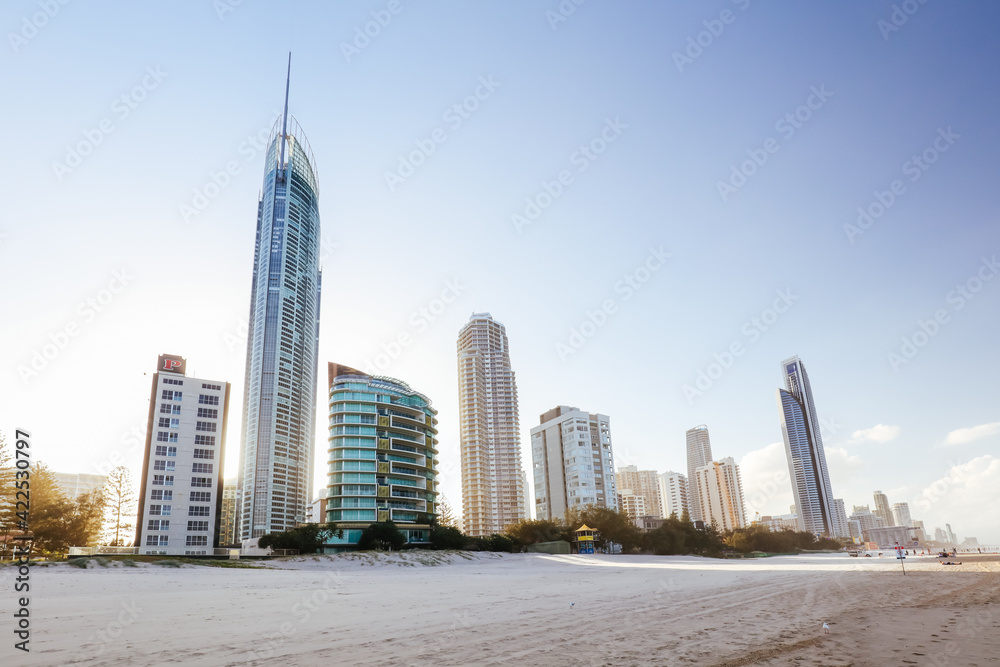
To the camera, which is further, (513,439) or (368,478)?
(513,439)

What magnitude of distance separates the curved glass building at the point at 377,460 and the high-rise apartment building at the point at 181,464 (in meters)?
18.0

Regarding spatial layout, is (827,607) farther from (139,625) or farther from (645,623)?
(139,625)

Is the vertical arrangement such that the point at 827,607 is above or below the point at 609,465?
below

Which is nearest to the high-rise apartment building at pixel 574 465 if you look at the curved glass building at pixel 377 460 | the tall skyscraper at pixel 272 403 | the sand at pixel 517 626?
the curved glass building at pixel 377 460

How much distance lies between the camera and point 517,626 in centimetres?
1527

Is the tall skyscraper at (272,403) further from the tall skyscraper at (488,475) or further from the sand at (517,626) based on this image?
the sand at (517,626)

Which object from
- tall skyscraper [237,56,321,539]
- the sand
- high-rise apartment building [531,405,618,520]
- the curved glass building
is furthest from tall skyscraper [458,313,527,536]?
the sand

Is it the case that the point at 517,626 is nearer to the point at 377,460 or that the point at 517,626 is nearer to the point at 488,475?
the point at 377,460

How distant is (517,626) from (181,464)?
8760 cm

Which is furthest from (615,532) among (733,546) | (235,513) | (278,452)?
(235,513)

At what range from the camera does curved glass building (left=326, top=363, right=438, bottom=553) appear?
91431mm

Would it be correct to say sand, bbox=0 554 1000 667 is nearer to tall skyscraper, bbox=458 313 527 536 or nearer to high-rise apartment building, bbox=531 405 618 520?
high-rise apartment building, bbox=531 405 618 520

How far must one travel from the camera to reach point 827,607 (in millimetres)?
18828

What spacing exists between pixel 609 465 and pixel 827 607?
15054cm
